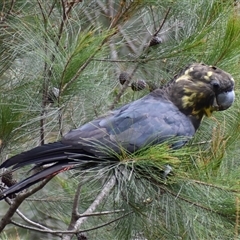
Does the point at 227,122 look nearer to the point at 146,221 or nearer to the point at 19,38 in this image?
the point at 146,221

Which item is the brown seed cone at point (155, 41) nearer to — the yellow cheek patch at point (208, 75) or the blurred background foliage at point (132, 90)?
the blurred background foliage at point (132, 90)

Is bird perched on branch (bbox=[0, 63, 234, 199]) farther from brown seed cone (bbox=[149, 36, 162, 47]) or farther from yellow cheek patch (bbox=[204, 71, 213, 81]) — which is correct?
brown seed cone (bbox=[149, 36, 162, 47])

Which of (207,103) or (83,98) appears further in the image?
(83,98)

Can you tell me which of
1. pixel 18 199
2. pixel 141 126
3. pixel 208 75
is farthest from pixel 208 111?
pixel 18 199

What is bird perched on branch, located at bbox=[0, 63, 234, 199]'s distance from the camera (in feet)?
4.49

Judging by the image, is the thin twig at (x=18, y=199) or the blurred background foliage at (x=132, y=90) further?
the thin twig at (x=18, y=199)

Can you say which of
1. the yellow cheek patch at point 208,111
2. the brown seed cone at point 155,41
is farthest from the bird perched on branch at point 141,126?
the brown seed cone at point 155,41

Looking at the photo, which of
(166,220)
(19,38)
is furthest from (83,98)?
(166,220)

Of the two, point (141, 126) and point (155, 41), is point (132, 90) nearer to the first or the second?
point (155, 41)

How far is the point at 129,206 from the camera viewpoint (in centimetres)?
141

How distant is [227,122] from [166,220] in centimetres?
44

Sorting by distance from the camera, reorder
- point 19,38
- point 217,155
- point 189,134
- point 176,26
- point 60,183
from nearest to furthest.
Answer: point 217,155, point 189,134, point 19,38, point 176,26, point 60,183

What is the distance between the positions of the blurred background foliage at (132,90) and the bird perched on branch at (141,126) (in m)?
0.05

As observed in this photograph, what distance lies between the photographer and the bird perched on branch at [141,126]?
4.49 ft
